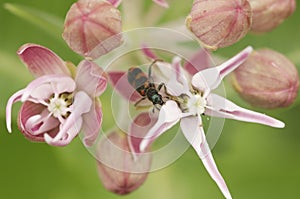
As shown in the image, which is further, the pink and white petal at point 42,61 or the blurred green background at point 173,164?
the blurred green background at point 173,164

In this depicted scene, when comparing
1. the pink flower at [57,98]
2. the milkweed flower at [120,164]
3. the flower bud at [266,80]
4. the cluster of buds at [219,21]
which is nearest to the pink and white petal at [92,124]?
the pink flower at [57,98]

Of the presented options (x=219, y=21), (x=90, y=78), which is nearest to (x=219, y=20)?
(x=219, y=21)

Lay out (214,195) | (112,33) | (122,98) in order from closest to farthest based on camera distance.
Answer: (112,33) < (122,98) < (214,195)

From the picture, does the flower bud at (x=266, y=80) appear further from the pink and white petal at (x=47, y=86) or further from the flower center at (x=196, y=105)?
the pink and white petal at (x=47, y=86)

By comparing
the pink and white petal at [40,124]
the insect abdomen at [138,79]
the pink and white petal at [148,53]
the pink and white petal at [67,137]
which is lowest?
the pink and white petal at [67,137]

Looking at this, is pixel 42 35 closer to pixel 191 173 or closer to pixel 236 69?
pixel 191 173

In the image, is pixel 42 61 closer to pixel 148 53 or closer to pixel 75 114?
pixel 75 114

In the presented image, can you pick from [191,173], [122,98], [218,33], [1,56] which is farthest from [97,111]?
[191,173]
